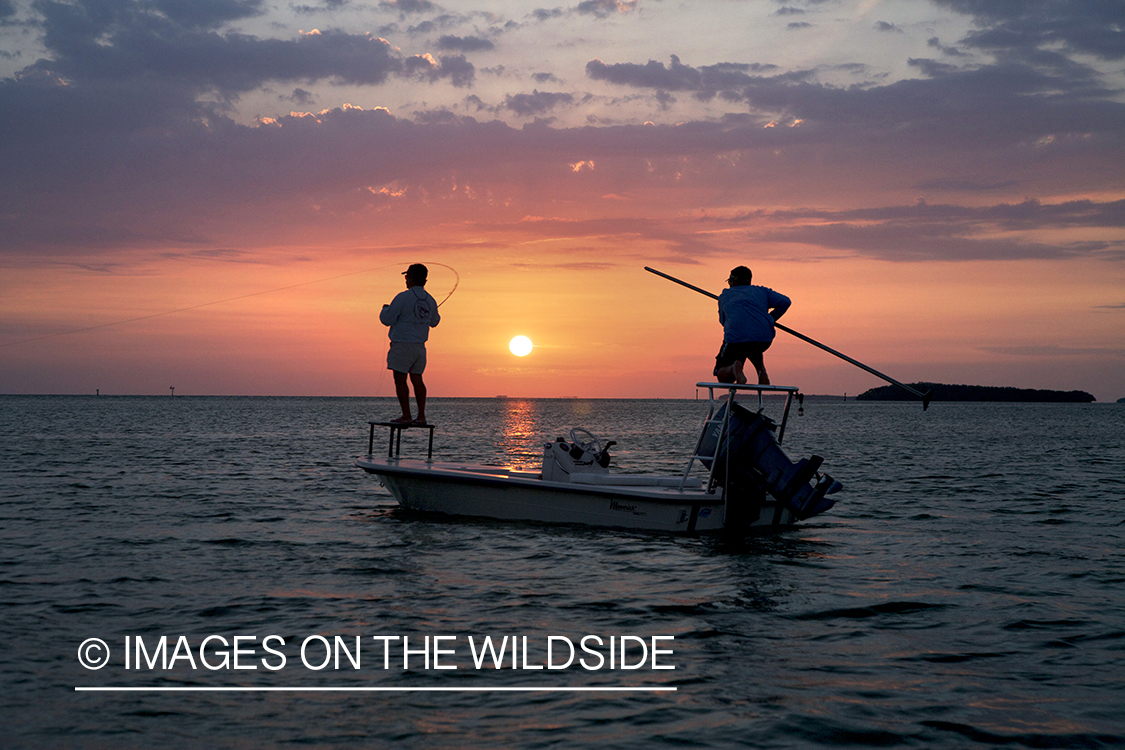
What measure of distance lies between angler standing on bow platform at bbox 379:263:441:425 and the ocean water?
215 centimetres

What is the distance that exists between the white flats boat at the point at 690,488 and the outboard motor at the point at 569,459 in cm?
1

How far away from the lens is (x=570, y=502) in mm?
12367

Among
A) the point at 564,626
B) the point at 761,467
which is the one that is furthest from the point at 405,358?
the point at 564,626

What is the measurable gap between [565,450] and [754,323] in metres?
3.61

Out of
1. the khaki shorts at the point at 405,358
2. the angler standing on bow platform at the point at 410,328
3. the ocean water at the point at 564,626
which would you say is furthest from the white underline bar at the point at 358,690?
the khaki shorts at the point at 405,358

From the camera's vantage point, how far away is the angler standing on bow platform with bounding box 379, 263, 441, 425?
1246cm

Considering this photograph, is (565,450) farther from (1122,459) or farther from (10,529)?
(1122,459)

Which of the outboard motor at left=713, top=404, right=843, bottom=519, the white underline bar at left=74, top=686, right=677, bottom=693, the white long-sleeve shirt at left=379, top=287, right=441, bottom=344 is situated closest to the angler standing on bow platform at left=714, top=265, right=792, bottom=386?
the outboard motor at left=713, top=404, right=843, bottom=519

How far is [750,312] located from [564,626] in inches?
197

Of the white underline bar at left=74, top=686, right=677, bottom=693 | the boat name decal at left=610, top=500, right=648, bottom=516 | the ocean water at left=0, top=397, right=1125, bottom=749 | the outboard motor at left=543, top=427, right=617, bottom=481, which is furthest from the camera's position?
the outboard motor at left=543, top=427, right=617, bottom=481

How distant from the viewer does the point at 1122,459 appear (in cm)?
3528

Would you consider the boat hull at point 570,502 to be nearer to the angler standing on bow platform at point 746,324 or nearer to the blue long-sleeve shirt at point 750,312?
the angler standing on bow platform at point 746,324

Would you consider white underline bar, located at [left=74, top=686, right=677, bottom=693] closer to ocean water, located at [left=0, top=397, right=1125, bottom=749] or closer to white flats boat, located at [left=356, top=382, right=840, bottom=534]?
ocean water, located at [left=0, top=397, right=1125, bottom=749]

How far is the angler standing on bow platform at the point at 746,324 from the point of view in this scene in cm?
1102
